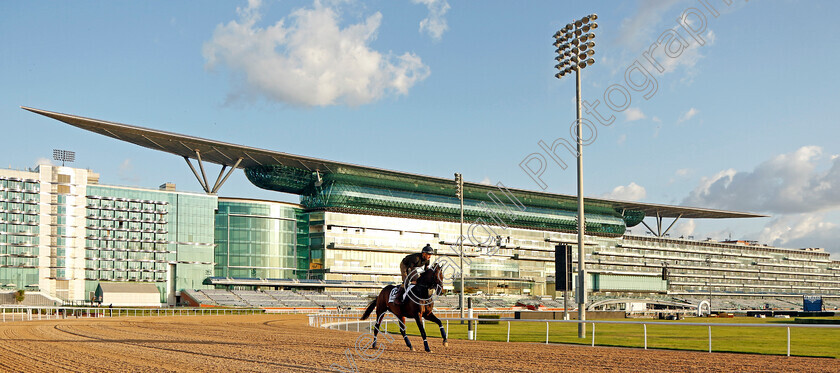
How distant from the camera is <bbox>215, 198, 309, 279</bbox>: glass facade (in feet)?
A: 312

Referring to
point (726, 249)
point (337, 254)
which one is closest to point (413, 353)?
point (337, 254)

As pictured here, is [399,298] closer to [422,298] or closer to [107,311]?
[422,298]

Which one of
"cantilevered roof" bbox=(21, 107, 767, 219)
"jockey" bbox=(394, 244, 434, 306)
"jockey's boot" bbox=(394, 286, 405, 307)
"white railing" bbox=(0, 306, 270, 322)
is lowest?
"white railing" bbox=(0, 306, 270, 322)

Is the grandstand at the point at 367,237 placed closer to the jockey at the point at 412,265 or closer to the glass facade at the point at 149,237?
the glass facade at the point at 149,237

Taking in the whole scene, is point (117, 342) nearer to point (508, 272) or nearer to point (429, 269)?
point (429, 269)

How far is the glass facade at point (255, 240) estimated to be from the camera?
95062 millimetres

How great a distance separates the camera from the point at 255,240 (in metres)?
96.9

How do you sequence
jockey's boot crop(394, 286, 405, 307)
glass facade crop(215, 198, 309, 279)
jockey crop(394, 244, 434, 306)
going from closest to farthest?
jockey crop(394, 244, 434, 306), jockey's boot crop(394, 286, 405, 307), glass facade crop(215, 198, 309, 279)

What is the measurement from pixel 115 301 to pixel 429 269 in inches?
2944

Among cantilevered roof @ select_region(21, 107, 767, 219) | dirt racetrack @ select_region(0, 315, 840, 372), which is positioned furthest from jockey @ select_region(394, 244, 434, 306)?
cantilevered roof @ select_region(21, 107, 767, 219)

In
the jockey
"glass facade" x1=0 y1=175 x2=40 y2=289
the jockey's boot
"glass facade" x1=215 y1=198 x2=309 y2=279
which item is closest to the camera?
the jockey

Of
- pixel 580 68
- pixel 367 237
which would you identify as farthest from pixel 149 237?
pixel 580 68

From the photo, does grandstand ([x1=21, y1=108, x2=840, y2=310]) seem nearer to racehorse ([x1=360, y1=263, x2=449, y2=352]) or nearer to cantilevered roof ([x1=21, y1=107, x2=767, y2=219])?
cantilevered roof ([x1=21, y1=107, x2=767, y2=219])

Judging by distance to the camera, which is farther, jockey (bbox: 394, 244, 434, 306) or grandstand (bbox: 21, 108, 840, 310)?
grandstand (bbox: 21, 108, 840, 310)
